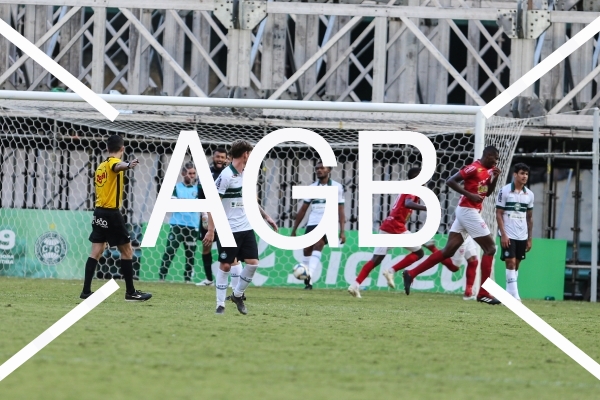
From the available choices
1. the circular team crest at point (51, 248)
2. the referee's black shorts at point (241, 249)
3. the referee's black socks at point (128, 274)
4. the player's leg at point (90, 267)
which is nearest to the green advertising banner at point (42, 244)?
the circular team crest at point (51, 248)

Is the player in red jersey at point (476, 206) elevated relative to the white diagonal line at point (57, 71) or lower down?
lower down

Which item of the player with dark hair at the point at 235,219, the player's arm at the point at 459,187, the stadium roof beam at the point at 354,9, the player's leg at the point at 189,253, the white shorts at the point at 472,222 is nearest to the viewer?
the player with dark hair at the point at 235,219

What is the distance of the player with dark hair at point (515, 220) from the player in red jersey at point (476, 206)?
0.27 meters

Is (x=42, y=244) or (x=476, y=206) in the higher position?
(x=476, y=206)

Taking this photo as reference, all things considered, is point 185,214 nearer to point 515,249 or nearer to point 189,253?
point 189,253

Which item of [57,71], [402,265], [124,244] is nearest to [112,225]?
[124,244]

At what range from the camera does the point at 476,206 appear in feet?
49.0

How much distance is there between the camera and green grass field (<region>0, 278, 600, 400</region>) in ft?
20.3

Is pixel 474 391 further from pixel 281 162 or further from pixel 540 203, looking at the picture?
pixel 540 203

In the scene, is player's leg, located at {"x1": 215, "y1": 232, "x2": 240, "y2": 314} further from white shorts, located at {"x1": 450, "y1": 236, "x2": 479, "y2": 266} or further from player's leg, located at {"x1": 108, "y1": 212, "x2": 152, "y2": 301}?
white shorts, located at {"x1": 450, "y1": 236, "x2": 479, "y2": 266}

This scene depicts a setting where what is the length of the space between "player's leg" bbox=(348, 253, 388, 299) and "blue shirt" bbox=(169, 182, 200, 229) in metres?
3.25

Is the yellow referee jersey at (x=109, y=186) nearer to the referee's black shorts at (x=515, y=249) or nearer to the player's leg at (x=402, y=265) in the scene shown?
the player's leg at (x=402, y=265)

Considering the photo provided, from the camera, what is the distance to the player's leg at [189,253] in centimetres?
1820

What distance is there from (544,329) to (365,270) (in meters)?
5.36
